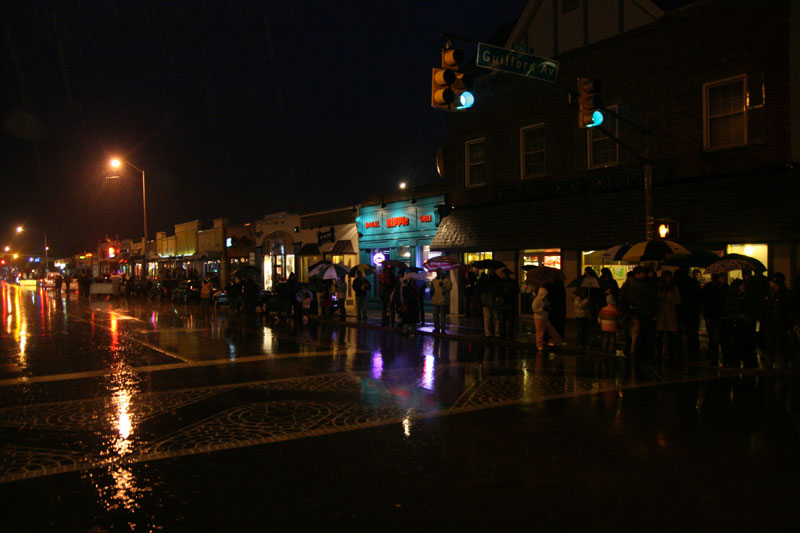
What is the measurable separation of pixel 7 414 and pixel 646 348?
36.0ft

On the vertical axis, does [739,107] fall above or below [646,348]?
above

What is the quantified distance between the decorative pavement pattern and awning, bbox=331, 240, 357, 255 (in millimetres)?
18783

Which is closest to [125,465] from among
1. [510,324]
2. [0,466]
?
[0,466]

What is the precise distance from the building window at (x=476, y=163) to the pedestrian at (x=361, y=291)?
5507 mm

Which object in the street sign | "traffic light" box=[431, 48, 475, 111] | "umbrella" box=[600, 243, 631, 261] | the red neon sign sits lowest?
"umbrella" box=[600, 243, 631, 261]

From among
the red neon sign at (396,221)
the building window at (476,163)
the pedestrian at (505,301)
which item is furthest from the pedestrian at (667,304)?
the red neon sign at (396,221)

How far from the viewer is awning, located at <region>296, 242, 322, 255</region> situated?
32.4 meters

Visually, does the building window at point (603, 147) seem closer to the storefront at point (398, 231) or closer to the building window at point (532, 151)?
the building window at point (532, 151)

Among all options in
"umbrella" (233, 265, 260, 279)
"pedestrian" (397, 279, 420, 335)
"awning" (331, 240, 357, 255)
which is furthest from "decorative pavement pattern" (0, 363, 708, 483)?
"awning" (331, 240, 357, 255)

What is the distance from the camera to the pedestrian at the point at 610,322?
42.3 feet

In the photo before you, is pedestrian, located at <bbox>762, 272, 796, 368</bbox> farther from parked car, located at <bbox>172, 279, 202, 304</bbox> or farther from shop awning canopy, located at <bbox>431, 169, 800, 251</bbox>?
parked car, located at <bbox>172, 279, 202, 304</bbox>

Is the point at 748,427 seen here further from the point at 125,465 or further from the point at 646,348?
the point at 125,465

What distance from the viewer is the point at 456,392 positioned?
30.3 ft

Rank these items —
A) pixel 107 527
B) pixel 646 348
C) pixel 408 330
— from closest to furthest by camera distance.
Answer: pixel 107 527 → pixel 646 348 → pixel 408 330
